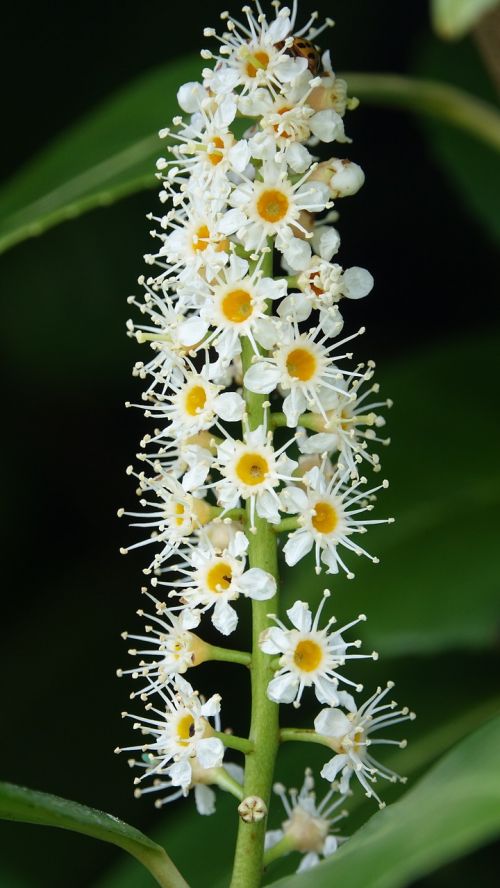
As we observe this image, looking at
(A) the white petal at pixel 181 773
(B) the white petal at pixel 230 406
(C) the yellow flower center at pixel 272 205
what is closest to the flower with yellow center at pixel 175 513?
(B) the white petal at pixel 230 406

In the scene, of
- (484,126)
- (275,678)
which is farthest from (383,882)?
(484,126)

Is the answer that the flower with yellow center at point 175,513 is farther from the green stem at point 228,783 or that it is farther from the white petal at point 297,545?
the green stem at point 228,783

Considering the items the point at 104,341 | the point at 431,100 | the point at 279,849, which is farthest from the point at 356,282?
the point at 104,341

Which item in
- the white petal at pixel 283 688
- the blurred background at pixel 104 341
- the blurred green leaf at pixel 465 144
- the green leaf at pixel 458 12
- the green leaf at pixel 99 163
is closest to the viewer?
the green leaf at pixel 458 12

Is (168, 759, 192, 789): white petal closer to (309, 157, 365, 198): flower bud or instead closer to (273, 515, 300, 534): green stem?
(273, 515, 300, 534): green stem

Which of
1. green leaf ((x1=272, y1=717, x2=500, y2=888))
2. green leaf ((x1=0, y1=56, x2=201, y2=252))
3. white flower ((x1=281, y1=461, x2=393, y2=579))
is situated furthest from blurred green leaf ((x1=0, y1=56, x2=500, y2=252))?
green leaf ((x1=272, y1=717, x2=500, y2=888))

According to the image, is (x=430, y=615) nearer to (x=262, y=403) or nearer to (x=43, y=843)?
(x=262, y=403)
